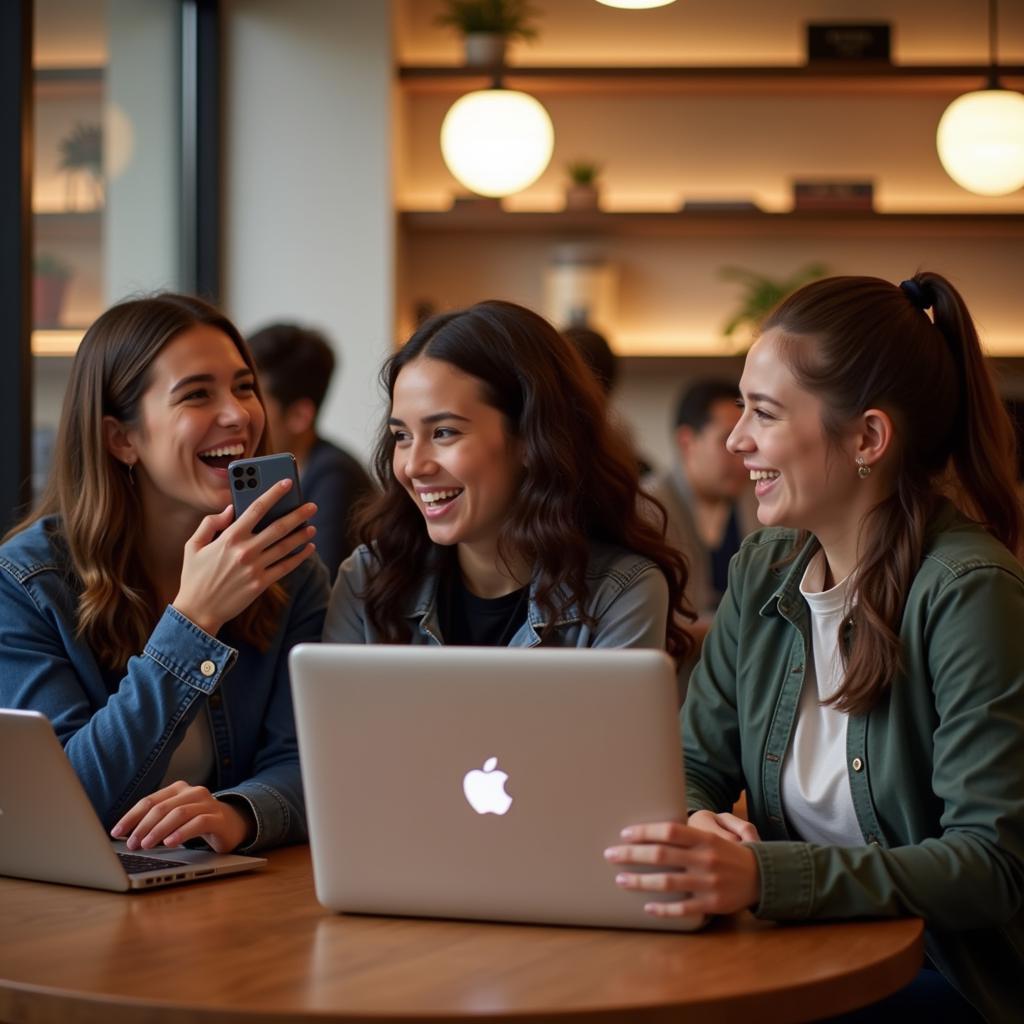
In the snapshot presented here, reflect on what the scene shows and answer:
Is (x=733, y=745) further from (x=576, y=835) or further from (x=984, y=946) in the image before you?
(x=576, y=835)

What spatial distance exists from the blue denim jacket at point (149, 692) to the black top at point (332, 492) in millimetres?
1408

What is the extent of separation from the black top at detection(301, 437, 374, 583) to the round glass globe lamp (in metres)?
2.07

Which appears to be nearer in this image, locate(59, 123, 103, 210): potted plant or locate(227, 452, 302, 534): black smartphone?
locate(227, 452, 302, 534): black smartphone

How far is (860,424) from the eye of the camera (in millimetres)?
1682

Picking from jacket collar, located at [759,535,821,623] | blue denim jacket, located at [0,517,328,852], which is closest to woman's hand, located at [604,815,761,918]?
jacket collar, located at [759,535,821,623]

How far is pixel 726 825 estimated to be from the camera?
1.60 meters

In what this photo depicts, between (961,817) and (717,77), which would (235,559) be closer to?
(961,817)

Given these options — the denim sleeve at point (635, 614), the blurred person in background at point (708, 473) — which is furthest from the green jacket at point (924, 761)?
the blurred person in background at point (708, 473)

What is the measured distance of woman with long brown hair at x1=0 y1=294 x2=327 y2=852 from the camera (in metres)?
1.73

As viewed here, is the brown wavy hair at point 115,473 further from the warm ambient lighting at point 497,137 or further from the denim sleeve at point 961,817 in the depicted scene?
the warm ambient lighting at point 497,137

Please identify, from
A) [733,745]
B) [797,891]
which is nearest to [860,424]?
[733,745]

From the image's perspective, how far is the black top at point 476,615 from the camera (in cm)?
204

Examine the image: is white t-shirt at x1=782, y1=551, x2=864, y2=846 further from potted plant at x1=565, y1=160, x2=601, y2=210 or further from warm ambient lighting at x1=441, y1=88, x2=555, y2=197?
potted plant at x1=565, y1=160, x2=601, y2=210

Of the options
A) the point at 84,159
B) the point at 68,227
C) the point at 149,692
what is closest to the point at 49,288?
the point at 68,227
